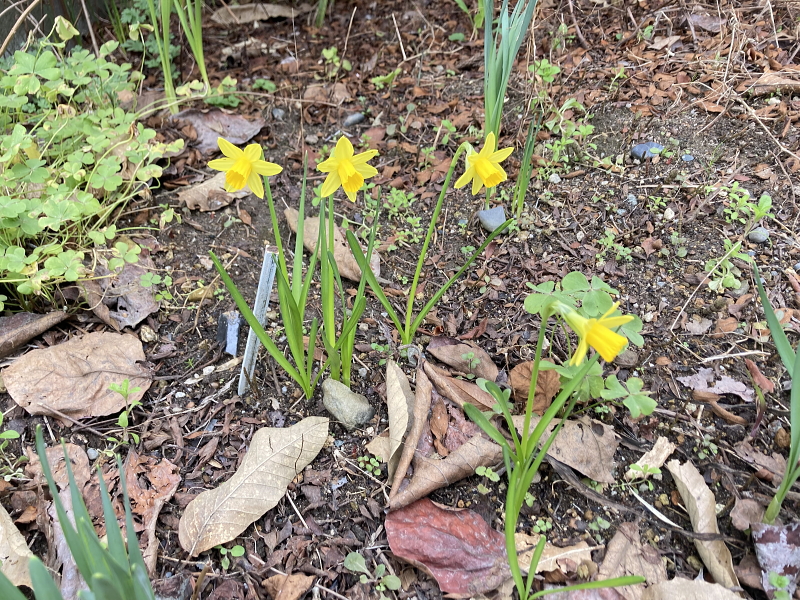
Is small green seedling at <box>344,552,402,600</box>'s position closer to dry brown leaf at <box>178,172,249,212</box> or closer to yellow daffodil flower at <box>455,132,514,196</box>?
yellow daffodil flower at <box>455,132,514,196</box>

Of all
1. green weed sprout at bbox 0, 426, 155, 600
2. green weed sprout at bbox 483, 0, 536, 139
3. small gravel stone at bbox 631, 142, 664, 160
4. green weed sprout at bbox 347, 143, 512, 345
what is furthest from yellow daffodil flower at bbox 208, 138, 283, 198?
small gravel stone at bbox 631, 142, 664, 160

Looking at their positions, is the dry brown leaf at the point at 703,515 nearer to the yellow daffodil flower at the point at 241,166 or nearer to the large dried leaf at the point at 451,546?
the large dried leaf at the point at 451,546

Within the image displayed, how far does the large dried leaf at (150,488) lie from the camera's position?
1571mm

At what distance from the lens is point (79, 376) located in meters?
1.96

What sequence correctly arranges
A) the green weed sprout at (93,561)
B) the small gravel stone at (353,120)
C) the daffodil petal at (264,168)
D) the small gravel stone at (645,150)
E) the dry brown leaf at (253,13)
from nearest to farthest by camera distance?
the green weed sprout at (93,561), the daffodil petal at (264,168), the small gravel stone at (645,150), the small gravel stone at (353,120), the dry brown leaf at (253,13)

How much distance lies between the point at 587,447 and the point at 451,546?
507 mm

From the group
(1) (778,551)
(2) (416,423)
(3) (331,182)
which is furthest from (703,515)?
(3) (331,182)

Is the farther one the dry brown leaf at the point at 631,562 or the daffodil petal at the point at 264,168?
the daffodil petal at the point at 264,168

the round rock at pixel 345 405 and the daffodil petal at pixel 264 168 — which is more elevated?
the daffodil petal at pixel 264 168

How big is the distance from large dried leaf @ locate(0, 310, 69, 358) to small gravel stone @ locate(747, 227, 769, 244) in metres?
2.67

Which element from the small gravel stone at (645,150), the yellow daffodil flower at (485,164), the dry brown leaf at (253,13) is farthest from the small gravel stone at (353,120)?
the yellow daffodil flower at (485,164)

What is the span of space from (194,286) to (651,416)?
175 centimetres

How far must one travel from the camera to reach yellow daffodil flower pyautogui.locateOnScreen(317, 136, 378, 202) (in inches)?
61.0

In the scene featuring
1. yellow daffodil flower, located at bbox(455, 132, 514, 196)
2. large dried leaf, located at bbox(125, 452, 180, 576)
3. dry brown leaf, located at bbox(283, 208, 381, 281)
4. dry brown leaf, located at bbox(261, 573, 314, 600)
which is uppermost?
yellow daffodil flower, located at bbox(455, 132, 514, 196)
